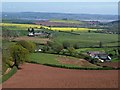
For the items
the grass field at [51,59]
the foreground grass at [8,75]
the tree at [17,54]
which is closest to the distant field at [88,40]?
the grass field at [51,59]

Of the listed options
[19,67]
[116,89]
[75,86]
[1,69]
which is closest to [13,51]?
[19,67]

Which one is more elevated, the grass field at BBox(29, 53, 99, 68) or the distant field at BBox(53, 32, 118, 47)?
the distant field at BBox(53, 32, 118, 47)

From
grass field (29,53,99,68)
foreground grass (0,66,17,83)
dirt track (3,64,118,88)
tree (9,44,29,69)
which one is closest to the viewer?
dirt track (3,64,118,88)

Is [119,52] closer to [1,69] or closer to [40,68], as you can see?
[40,68]

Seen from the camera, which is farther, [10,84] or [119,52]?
[119,52]

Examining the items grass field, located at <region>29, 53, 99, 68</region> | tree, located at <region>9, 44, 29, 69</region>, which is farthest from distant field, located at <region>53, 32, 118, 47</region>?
tree, located at <region>9, 44, 29, 69</region>

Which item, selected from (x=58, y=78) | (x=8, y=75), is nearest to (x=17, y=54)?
(x=8, y=75)

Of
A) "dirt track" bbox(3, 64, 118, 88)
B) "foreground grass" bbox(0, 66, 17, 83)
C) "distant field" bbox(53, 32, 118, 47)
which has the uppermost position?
"distant field" bbox(53, 32, 118, 47)

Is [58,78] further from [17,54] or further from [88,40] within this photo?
[88,40]

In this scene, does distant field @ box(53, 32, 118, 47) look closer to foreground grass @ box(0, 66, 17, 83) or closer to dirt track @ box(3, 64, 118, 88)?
dirt track @ box(3, 64, 118, 88)
